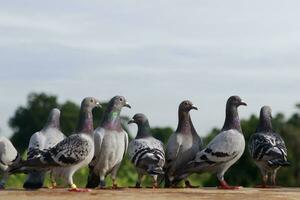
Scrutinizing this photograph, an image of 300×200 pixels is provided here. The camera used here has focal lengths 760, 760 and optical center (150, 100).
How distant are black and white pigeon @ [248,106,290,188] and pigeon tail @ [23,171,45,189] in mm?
4161

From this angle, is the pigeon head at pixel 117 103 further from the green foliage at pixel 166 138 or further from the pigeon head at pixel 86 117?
the green foliage at pixel 166 138

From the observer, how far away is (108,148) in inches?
531

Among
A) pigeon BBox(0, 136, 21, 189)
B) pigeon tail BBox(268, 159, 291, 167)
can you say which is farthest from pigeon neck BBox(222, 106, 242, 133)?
pigeon BBox(0, 136, 21, 189)

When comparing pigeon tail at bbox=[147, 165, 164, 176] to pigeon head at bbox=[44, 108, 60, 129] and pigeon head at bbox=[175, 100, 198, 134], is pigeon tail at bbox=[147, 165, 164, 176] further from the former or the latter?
pigeon head at bbox=[44, 108, 60, 129]

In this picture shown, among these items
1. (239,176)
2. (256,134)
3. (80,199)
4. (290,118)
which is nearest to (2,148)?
(80,199)

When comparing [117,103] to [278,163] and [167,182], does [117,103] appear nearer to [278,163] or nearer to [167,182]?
[167,182]

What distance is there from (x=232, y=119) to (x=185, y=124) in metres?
0.94

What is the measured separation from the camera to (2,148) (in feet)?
44.2

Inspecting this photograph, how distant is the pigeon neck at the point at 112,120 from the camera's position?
1387 cm

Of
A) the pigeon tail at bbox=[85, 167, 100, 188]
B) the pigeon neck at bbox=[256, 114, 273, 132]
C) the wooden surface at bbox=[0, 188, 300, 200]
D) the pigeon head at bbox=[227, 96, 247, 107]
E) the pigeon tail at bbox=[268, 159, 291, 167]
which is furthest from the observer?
the pigeon neck at bbox=[256, 114, 273, 132]

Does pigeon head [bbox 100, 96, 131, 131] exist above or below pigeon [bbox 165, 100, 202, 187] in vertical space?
above

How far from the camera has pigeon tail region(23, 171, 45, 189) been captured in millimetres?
12288

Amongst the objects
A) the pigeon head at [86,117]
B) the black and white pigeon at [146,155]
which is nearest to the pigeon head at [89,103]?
the pigeon head at [86,117]

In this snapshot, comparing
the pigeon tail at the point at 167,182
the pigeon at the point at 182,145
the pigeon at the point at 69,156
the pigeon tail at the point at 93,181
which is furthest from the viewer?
the pigeon at the point at 182,145
